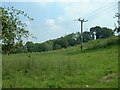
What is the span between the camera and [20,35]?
5445 mm

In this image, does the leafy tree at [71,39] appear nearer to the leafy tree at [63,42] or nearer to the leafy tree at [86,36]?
the leafy tree at [63,42]

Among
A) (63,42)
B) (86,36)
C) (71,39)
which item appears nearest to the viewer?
(63,42)

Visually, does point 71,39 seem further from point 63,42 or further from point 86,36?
point 63,42

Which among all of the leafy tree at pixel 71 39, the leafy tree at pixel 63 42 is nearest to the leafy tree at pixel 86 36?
the leafy tree at pixel 71 39

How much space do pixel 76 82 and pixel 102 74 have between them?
2.29m

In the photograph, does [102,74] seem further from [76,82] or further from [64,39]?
[64,39]

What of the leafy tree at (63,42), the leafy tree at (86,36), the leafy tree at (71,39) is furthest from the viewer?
the leafy tree at (86,36)

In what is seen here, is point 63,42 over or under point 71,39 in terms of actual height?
under

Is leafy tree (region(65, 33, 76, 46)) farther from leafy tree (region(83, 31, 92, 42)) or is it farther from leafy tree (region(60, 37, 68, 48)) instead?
leafy tree (region(83, 31, 92, 42))

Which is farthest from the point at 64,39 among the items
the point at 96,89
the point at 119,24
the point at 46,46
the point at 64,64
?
the point at 96,89

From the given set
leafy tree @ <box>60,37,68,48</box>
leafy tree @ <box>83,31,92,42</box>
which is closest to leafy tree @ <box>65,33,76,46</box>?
leafy tree @ <box>60,37,68,48</box>

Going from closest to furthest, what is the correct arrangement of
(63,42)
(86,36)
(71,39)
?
1. (63,42)
2. (71,39)
3. (86,36)

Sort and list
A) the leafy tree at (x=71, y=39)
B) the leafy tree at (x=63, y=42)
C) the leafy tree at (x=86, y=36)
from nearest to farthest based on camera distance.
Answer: the leafy tree at (x=63, y=42)
the leafy tree at (x=71, y=39)
the leafy tree at (x=86, y=36)

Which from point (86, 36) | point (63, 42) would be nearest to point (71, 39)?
point (86, 36)
